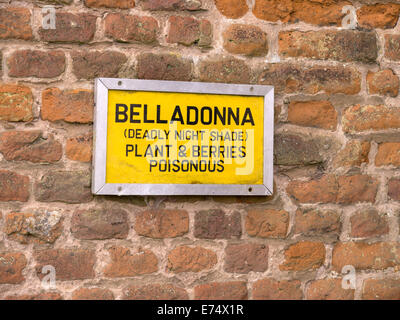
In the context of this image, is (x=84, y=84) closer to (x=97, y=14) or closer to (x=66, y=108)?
(x=66, y=108)

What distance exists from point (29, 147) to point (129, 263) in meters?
0.49

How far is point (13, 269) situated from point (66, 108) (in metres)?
0.53

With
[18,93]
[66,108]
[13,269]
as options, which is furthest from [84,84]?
[13,269]

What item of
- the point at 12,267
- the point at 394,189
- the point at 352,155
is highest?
the point at 352,155

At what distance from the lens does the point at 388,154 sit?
1635mm

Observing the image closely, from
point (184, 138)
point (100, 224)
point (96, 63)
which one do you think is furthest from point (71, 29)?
point (100, 224)

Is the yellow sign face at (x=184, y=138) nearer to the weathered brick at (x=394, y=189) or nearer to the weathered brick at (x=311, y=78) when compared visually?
the weathered brick at (x=311, y=78)

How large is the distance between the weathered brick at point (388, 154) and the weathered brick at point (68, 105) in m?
1.01

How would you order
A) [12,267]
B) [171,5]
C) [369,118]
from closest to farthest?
[12,267], [171,5], [369,118]

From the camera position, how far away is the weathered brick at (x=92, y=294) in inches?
57.5

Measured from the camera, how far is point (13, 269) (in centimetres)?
142

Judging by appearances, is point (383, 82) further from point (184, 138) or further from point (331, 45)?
point (184, 138)

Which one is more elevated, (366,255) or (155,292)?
(366,255)
